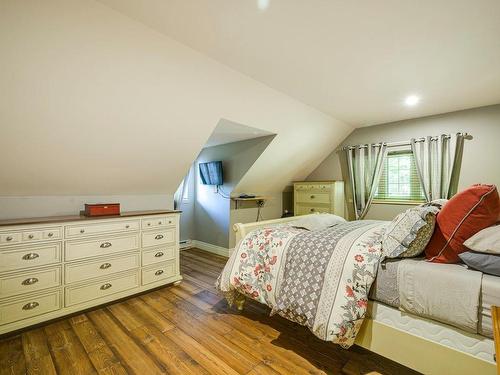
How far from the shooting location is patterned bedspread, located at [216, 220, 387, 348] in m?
1.51

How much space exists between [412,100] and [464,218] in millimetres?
2358

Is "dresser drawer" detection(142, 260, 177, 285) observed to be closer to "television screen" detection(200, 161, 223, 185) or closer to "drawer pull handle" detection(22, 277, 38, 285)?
"drawer pull handle" detection(22, 277, 38, 285)

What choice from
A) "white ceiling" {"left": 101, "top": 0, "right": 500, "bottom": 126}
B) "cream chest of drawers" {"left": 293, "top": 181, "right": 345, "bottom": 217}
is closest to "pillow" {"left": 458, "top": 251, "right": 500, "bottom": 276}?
"white ceiling" {"left": 101, "top": 0, "right": 500, "bottom": 126}

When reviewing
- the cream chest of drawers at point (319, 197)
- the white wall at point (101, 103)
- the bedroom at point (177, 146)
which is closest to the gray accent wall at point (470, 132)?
the bedroom at point (177, 146)

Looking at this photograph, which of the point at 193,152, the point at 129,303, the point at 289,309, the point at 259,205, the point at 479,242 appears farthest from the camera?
the point at 259,205

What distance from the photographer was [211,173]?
14.6 ft

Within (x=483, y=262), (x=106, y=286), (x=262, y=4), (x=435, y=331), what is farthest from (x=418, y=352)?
(x=106, y=286)

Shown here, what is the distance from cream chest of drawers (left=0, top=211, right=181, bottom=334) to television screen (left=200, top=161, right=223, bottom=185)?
4.85ft

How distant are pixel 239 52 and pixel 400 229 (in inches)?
73.7

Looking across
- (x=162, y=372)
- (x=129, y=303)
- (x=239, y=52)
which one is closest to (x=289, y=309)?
(x=162, y=372)

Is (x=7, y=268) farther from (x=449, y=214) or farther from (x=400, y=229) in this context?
(x=449, y=214)

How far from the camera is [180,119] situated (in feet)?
8.59

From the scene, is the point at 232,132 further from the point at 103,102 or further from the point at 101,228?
the point at 101,228

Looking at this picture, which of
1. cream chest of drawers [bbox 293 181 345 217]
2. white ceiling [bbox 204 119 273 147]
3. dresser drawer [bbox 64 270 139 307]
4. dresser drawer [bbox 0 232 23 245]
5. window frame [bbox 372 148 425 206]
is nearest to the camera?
dresser drawer [bbox 0 232 23 245]
